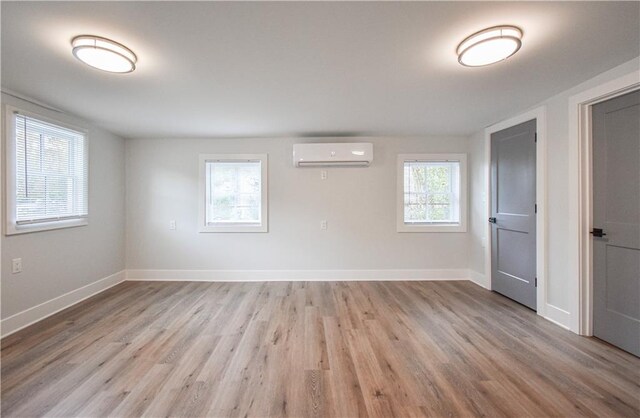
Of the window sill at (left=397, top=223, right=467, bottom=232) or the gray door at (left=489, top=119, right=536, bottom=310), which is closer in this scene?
the gray door at (left=489, top=119, right=536, bottom=310)

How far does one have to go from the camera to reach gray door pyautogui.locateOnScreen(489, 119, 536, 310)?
2.88 meters

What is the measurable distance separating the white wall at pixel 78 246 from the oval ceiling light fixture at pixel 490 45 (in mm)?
3833

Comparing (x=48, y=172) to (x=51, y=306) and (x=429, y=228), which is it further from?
(x=429, y=228)

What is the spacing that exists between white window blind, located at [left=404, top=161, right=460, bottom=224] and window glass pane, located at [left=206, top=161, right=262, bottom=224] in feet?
7.73

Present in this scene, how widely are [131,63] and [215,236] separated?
104 inches

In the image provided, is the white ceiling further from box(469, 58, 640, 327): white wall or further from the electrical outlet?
the electrical outlet

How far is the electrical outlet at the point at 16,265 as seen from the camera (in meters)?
2.43

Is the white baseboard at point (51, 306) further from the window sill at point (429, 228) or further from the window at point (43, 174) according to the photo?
the window sill at point (429, 228)

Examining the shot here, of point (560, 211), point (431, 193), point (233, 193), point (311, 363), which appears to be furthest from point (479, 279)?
point (233, 193)

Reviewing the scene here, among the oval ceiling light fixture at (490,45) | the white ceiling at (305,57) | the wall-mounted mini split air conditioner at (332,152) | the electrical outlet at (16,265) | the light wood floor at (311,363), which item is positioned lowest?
the light wood floor at (311,363)

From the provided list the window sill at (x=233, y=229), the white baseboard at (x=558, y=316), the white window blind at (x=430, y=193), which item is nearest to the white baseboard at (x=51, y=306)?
the window sill at (x=233, y=229)

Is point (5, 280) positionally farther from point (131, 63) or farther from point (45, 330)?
point (131, 63)

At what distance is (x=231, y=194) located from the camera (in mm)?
4086

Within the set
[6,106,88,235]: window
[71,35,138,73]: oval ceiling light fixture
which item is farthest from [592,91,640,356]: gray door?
[6,106,88,235]: window
